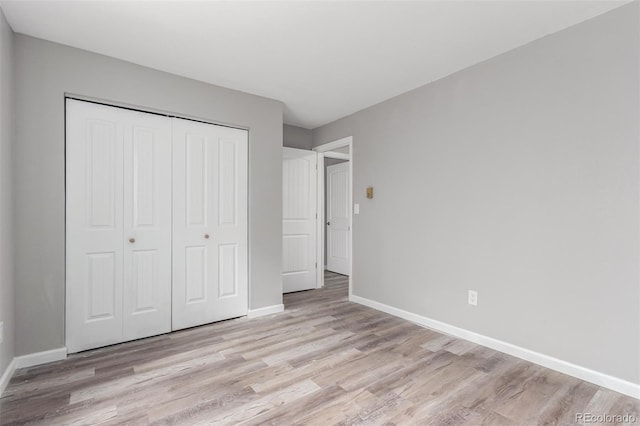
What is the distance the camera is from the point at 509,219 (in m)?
2.52

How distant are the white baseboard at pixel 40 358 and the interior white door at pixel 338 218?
4.12 m

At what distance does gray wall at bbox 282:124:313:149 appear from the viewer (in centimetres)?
457

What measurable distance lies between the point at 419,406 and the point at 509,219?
1635 millimetres

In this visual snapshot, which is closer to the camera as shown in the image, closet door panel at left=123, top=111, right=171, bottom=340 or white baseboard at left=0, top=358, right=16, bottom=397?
white baseboard at left=0, top=358, right=16, bottom=397

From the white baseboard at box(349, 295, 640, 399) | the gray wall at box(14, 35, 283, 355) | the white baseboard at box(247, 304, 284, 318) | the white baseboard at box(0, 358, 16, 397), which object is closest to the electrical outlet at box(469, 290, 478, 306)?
the white baseboard at box(349, 295, 640, 399)

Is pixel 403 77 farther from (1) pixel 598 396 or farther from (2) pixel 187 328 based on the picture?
(2) pixel 187 328

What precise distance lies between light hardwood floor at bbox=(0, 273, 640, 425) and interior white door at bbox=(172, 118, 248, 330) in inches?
16.2

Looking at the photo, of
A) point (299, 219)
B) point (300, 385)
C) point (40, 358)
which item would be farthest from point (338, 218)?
point (40, 358)

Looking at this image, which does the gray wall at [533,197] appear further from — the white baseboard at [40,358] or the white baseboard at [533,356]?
the white baseboard at [40,358]

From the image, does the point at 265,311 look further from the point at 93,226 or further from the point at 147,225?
the point at 93,226

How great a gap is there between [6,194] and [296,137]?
10.9ft

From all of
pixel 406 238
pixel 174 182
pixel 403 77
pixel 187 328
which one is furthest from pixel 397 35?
pixel 187 328

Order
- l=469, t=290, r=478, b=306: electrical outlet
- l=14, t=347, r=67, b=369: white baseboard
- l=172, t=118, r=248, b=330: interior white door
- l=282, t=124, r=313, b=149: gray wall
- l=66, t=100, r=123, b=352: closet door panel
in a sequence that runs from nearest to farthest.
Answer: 1. l=14, t=347, r=67, b=369: white baseboard
2. l=66, t=100, r=123, b=352: closet door panel
3. l=469, t=290, r=478, b=306: electrical outlet
4. l=172, t=118, r=248, b=330: interior white door
5. l=282, t=124, r=313, b=149: gray wall

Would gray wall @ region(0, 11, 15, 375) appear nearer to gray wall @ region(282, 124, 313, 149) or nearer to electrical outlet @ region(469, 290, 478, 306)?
gray wall @ region(282, 124, 313, 149)
